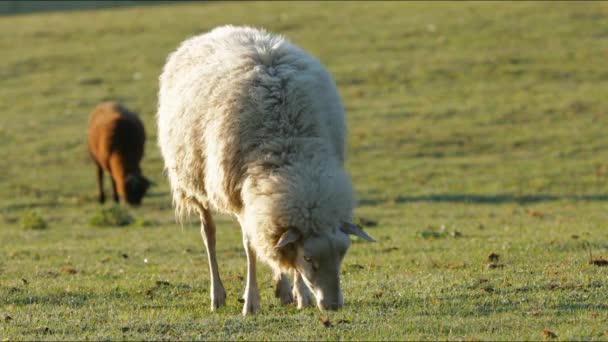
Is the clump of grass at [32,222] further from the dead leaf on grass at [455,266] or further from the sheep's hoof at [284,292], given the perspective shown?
the sheep's hoof at [284,292]

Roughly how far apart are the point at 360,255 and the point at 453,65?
24.6m

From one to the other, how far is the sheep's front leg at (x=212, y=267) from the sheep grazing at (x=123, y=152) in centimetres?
1233

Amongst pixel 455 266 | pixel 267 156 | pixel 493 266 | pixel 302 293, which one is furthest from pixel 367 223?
pixel 267 156

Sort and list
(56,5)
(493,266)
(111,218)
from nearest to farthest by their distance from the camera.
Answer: (493,266) < (111,218) < (56,5)

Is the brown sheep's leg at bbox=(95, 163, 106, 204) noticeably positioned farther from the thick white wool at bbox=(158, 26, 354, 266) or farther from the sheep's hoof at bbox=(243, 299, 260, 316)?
the sheep's hoof at bbox=(243, 299, 260, 316)

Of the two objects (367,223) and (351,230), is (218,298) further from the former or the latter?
(367,223)

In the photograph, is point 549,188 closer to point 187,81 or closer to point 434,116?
point 434,116

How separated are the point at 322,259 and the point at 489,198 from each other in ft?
47.0

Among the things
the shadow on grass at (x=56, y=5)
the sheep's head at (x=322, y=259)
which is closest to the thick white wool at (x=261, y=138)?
the sheep's head at (x=322, y=259)

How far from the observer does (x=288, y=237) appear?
8.69 metres

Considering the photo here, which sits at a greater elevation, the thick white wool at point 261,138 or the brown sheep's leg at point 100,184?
the thick white wool at point 261,138

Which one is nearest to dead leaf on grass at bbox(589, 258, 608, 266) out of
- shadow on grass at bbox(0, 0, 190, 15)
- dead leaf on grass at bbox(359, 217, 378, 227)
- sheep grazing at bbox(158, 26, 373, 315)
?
sheep grazing at bbox(158, 26, 373, 315)

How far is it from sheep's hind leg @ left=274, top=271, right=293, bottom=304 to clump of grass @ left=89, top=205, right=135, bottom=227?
1007 centimetres

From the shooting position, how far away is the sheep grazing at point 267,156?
8.78 meters
